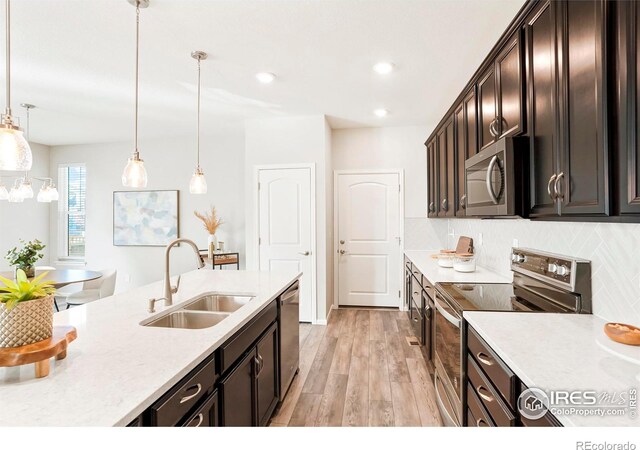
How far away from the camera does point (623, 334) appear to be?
1.17 m

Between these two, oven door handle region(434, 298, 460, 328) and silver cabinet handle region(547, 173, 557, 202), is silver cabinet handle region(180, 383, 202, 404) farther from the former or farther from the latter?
silver cabinet handle region(547, 173, 557, 202)

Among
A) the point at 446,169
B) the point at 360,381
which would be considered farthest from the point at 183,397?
the point at 446,169

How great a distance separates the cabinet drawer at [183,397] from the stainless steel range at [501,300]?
4.15 feet

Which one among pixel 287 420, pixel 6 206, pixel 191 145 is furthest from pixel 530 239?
pixel 6 206

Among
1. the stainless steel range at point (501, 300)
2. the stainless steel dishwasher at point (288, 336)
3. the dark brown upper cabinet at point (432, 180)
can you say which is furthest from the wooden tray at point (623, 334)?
the dark brown upper cabinet at point (432, 180)

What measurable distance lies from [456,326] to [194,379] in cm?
136

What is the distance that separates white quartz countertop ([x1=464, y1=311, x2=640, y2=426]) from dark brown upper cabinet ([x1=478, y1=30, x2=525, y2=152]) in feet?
3.14

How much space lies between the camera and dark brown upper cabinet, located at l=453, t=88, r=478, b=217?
7.96 ft

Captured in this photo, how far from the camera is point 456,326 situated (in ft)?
5.80

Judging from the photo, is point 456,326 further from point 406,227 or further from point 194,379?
point 406,227

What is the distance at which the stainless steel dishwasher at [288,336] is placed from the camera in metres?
2.25

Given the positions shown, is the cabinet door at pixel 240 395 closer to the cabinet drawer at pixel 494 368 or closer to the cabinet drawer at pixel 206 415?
the cabinet drawer at pixel 206 415

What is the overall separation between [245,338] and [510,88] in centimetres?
198

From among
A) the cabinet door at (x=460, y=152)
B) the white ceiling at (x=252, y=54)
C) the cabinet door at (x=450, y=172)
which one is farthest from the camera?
the cabinet door at (x=450, y=172)
